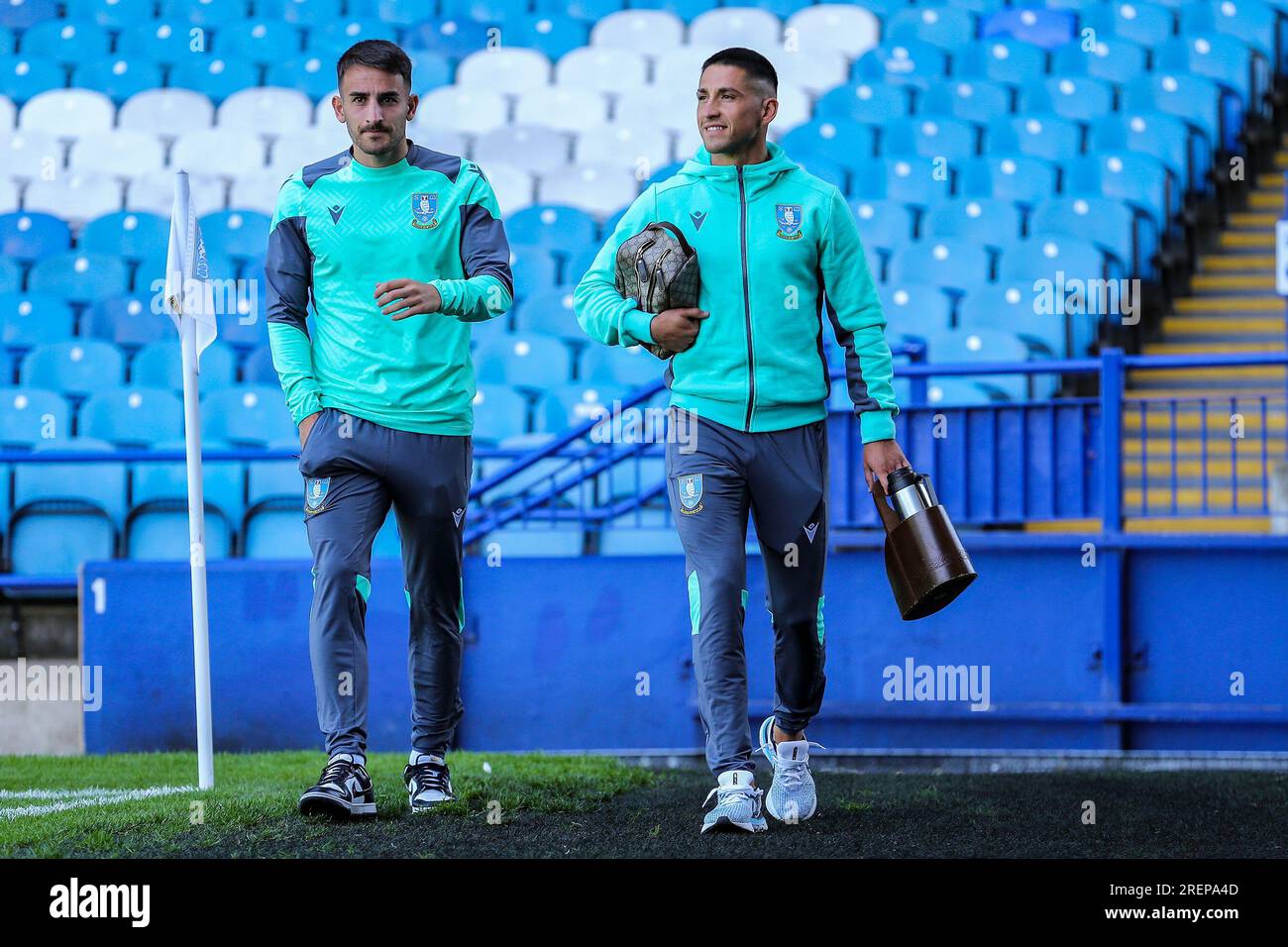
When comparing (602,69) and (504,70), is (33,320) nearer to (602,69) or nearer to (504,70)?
(504,70)

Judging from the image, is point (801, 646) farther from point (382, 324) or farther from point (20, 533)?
point (20, 533)

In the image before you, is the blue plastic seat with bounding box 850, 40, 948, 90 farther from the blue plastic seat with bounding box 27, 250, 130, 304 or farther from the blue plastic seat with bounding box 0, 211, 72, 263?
the blue plastic seat with bounding box 0, 211, 72, 263

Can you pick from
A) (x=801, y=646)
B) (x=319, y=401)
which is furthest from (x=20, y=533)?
(x=801, y=646)

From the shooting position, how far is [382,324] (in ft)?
14.3

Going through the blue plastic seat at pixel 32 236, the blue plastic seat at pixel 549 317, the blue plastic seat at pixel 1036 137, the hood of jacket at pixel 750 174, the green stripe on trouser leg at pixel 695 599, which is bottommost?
the green stripe on trouser leg at pixel 695 599

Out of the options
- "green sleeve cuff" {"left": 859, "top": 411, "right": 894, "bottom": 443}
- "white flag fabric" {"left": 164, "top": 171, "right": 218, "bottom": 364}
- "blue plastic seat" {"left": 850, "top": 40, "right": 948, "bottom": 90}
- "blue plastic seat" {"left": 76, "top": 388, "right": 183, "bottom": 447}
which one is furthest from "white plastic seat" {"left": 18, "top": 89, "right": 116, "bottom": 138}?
"green sleeve cuff" {"left": 859, "top": 411, "right": 894, "bottom": 443}

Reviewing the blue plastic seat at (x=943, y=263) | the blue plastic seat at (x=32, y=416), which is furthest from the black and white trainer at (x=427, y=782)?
the blue plastic seat at (x=943, y=263)

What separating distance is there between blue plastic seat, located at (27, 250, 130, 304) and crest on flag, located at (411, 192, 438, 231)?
21.5 ft

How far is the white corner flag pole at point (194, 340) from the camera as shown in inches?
197

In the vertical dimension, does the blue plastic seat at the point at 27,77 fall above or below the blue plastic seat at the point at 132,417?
above

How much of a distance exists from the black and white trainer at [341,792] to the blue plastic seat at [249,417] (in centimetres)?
479

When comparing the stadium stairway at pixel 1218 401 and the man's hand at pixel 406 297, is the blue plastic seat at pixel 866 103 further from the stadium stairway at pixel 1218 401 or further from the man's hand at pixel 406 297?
the man's hand at pixel 406 297

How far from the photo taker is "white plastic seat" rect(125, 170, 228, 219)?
38.9 ft

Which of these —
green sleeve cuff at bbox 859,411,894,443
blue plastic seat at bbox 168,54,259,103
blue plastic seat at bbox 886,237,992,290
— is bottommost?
green sleeve cuff at bbox 859,411,894,443
